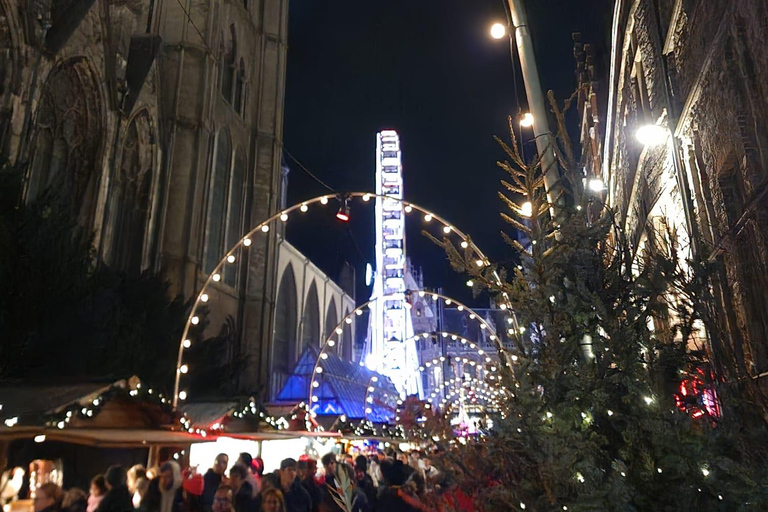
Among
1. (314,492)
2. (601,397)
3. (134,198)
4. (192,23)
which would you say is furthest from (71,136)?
(601,397)

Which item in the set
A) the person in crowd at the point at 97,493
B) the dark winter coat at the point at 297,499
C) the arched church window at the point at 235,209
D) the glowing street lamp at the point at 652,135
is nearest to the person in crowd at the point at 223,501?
the dark winter coat at the point at 297,499

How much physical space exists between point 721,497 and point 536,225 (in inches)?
77.8

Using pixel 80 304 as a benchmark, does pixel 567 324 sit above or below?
below

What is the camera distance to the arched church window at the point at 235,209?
28.5 meters

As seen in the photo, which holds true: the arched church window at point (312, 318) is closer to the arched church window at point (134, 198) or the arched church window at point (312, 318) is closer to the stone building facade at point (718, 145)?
the arched church window at point (134, 198)

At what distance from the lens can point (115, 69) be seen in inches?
728

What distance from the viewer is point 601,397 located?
11.2 ft

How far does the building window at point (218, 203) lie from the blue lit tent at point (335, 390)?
27.2ft

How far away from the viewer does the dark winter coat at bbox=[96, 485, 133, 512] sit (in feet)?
22.6

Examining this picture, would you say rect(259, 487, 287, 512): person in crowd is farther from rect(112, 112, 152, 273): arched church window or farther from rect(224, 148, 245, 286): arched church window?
rect(224, 148, 245, 286): arched church window

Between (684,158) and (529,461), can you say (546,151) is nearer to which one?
(529,461)

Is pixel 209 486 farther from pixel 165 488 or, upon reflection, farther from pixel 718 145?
pixel 718 145

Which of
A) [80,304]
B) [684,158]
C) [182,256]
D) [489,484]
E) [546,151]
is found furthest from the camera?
[182,256]

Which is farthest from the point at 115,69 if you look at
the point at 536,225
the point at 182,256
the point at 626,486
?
the point at 626,486
